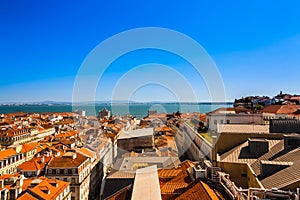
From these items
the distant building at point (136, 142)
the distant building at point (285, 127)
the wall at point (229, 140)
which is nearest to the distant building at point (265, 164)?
the wall at point (229, 140)

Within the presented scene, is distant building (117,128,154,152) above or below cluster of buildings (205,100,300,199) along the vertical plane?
A: below

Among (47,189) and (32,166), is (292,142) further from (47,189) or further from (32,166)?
(32,166)

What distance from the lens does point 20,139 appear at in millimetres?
40469

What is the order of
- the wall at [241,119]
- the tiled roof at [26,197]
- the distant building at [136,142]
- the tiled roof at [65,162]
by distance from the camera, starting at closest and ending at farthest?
1. the tiled roof at [26,197]
2. the tiled roof at [65,162]
3. the wall at [241,119]
4. the distant building at [136,142]

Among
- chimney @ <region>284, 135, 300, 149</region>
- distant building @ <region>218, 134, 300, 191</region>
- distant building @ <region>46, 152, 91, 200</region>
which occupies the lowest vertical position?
distant building @ <region>46, 152, 91, 200</region>

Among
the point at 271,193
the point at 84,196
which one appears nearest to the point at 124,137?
the point at 84,196

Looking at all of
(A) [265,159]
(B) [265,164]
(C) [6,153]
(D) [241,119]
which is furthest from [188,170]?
(C) [6,153]

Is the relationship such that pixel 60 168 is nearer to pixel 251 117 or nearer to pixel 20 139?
pixel 251 117

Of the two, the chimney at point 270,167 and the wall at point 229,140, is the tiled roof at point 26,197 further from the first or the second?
the chimney at point 270,167

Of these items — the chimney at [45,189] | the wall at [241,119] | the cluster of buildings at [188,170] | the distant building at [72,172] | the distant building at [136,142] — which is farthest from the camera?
the distant building at [136,142]

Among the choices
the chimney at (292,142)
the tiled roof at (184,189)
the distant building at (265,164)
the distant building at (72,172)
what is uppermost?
the chimney at (292,142)

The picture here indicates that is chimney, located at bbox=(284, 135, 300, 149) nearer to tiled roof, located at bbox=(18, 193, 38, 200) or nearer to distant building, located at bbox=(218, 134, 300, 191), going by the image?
distant building, located at bbox=(218, 134, 300, 191)

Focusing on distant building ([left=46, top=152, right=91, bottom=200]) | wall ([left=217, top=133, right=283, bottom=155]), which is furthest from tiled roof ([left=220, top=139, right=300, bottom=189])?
distant building ([left=46, top=152, right=91, bottom=200])

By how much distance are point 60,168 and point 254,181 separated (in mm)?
16047
